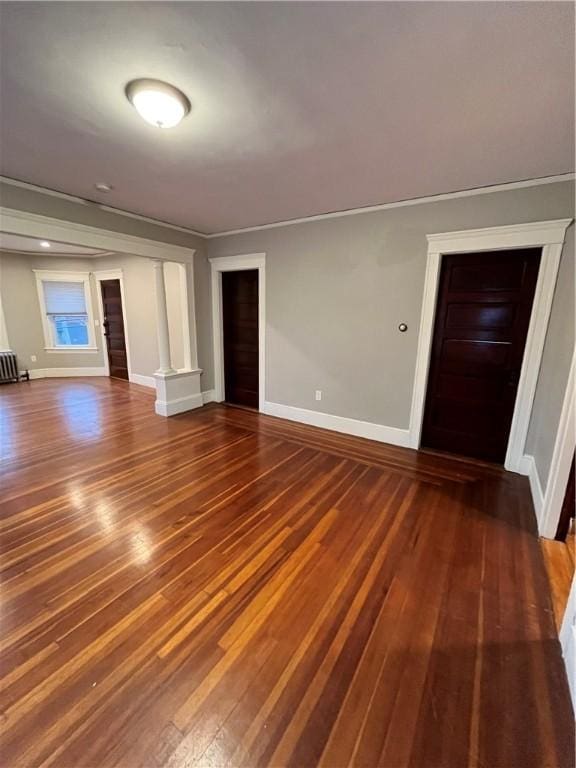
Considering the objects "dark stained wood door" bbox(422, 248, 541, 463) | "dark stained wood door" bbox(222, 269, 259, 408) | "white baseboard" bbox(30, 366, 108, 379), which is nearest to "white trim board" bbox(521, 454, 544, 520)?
"dark stained wood door" bbox(422, 248, 541, 463)

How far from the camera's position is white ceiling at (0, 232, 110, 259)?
17.6 feet

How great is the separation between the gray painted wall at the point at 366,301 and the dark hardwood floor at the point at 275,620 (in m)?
1.01

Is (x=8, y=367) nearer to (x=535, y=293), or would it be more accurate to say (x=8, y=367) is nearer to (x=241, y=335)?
(x=241, y=335)

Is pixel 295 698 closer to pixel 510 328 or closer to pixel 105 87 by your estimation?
pixel 105 87

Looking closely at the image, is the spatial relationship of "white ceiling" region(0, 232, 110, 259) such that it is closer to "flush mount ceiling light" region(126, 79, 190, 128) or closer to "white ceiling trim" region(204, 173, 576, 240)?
"white ceiling trim" region(204, 173, 576, 240)

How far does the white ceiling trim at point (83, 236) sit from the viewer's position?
9.68 ft

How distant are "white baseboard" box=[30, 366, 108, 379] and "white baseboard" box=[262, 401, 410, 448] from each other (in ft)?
15.2

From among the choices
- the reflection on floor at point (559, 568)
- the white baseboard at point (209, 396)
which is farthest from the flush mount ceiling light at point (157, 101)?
the white baseboard at point (209, 396)

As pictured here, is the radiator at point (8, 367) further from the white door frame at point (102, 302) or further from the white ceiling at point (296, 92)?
the white ceiling at point (296, 92)

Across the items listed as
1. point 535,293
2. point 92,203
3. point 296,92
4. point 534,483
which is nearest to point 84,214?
point 92,203

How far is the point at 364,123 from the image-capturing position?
192 centimetres

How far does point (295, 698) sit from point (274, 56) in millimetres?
2775

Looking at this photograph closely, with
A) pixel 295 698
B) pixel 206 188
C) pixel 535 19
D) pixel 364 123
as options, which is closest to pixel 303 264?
pixel 206 188

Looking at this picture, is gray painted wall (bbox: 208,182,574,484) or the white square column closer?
gray painted wall (bbox: 208,182,574,484)
